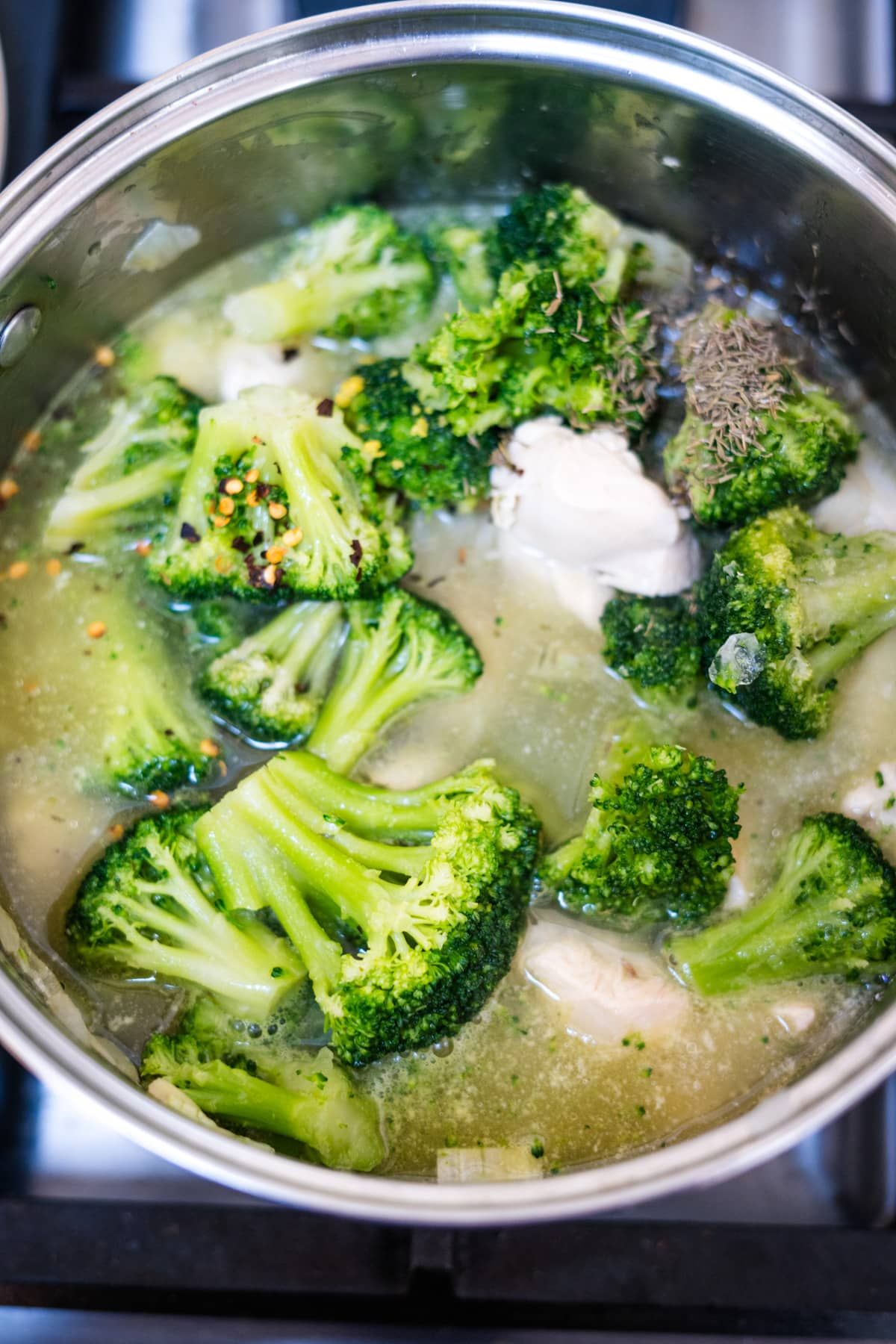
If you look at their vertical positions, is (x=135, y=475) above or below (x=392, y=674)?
above

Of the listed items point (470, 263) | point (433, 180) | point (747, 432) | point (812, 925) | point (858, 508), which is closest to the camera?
point (812, 925)

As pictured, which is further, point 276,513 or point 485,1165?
point 276,513

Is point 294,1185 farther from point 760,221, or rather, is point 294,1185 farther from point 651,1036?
point 760,221

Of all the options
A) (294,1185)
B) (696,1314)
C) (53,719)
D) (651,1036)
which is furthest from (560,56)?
(696,1314)

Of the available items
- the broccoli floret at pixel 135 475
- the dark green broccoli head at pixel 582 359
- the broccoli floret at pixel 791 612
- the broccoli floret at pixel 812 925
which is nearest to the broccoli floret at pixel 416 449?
the dark green broccoli head at pixel 582 359

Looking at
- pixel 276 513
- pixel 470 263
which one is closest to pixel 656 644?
pixel 276 513

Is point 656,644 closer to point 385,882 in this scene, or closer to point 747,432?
point 747,432
